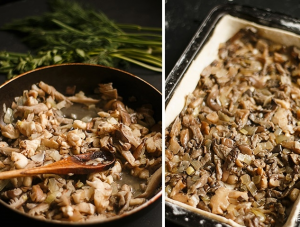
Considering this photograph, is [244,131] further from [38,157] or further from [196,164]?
[38,157]

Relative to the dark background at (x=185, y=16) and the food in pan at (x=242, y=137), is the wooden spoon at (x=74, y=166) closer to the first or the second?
the food in pan at (x=242, y=137)

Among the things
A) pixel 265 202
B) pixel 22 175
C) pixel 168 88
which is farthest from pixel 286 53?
pixel 22 175

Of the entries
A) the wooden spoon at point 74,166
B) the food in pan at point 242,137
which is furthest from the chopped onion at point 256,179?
the wooden spoon at point 74,166

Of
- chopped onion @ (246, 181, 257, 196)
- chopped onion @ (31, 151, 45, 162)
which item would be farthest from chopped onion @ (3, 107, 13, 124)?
chopped onion @ (246, 181, 257, 196)

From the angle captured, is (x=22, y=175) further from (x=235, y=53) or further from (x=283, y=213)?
(x=235, y=53)

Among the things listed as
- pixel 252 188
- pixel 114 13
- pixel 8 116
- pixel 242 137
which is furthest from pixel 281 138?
pixel 114 13

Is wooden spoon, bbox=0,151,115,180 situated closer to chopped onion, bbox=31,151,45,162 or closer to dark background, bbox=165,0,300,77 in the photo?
chopped onion, bbox=31,151,45,162
